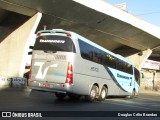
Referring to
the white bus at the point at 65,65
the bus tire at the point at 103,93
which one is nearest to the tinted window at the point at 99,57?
the white bus at the point at 65,65

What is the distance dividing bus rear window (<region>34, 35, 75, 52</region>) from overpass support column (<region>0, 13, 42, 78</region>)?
56.4ft

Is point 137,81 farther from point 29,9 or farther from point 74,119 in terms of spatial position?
point 74,119

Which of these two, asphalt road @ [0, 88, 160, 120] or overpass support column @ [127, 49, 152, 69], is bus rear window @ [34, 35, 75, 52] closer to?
asphalt road @ [0, 88, 160, 120]

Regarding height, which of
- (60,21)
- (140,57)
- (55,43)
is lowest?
(55,43)

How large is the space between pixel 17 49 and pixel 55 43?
19.8m

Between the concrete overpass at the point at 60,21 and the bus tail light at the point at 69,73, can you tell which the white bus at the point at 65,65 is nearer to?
the bus tail light at the point at 69,73

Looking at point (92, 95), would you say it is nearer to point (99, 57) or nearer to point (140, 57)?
point (99, 57)

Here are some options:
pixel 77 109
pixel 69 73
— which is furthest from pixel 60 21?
pixel 77 109

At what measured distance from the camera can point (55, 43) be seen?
17047 mm

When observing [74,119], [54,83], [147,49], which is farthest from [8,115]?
[147,49]

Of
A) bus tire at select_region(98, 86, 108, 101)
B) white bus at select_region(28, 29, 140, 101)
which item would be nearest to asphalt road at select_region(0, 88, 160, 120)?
white bus at select_region(28, 29, 140, 101)

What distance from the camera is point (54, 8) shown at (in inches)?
1330

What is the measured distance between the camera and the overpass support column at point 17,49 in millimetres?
35188

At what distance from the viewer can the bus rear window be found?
54.9 feet
